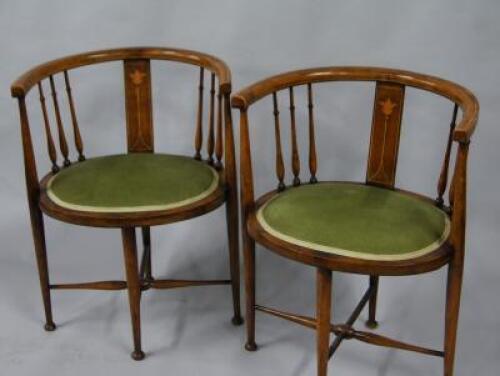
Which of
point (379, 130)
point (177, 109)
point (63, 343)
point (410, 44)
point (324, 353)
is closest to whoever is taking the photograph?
point (324, 353)

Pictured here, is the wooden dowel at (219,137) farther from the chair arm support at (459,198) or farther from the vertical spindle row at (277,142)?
the chair arm support at (459,198)

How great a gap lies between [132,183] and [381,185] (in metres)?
0.84

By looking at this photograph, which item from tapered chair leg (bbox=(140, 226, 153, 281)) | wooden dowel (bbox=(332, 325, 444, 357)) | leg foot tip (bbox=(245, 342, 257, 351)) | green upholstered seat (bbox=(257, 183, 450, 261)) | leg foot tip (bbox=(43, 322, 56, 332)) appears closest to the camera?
green upholstered seat (bbox=(257, 183, 450, 261))

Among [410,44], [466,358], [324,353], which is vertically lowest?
[466,358]

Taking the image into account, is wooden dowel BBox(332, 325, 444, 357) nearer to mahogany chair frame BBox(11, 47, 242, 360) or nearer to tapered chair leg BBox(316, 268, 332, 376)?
tapered chair leg BBox(316, 268, 332, 376)

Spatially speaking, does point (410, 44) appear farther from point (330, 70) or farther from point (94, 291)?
point (94, 291)

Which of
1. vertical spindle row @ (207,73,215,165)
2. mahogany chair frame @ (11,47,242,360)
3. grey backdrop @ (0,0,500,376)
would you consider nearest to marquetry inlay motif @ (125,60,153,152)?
mahogany chair frame @ (11,47,242,360)

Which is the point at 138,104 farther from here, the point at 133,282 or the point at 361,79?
the point at 361,79

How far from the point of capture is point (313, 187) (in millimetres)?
3064

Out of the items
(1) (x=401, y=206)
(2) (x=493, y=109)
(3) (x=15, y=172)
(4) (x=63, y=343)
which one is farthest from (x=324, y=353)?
(3) (x=15, y=172)

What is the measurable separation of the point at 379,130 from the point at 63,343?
1358mm

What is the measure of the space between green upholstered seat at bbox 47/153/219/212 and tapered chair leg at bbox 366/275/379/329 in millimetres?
675

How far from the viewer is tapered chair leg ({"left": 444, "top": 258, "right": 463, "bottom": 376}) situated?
8.79ft

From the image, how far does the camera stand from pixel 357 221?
9.08 feet
